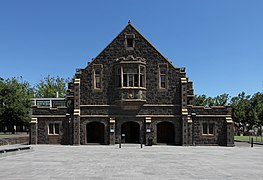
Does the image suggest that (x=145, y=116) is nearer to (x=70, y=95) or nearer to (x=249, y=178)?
(x=70, y=95)

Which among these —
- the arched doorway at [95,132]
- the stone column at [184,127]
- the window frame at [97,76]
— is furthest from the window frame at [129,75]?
the arched doorway at [95,132]

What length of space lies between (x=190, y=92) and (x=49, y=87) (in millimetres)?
59593

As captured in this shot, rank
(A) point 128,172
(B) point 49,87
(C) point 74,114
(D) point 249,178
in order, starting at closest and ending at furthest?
(D) point 249,178
(A) point 128,172
(C) point 74,114
(B) point 49,87

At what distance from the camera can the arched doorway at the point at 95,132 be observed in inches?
1389

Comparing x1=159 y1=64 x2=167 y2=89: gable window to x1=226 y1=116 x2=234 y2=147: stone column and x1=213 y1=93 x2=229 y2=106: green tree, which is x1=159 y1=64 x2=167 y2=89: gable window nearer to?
x1=226 y1=116 x2=234 y2=147: stone column

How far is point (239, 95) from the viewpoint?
9094cm

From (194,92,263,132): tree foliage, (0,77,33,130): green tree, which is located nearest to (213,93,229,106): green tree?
(194,92,263,132): tree foliage

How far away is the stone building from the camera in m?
32.5

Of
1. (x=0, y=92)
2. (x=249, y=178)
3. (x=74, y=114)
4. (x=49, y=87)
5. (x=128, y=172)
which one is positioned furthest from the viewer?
(x=49, y=87)

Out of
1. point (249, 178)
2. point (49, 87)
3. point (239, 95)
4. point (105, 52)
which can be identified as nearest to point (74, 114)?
point (105, 52)

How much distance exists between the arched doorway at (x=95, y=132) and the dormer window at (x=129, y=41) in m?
9.84

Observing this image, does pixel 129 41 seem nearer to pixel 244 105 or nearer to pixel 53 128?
pixel 53 128

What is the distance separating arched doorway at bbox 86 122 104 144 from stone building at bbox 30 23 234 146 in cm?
132

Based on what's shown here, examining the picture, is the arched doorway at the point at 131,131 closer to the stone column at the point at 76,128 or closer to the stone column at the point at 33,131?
the stone column at the point at 76,128
